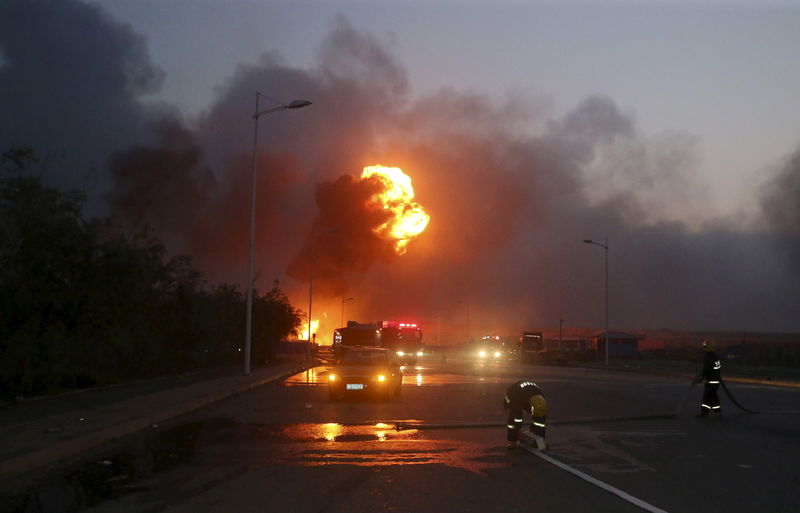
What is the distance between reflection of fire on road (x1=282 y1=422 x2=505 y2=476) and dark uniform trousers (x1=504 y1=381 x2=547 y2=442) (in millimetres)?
544

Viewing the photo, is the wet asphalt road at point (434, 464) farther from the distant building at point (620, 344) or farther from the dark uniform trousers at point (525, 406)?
the distant building at point (620, 344)

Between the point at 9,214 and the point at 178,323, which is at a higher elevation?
the point at 9,214

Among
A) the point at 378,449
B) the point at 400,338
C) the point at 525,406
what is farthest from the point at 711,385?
the point at 400,338

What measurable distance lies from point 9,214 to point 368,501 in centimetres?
1456

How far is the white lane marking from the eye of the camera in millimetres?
7961

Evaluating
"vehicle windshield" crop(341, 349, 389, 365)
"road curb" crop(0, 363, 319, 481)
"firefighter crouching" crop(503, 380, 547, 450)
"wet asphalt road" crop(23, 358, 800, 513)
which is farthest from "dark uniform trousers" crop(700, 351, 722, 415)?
"road curb" crop(0, 363, 319, 481)

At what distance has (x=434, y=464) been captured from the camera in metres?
10.6

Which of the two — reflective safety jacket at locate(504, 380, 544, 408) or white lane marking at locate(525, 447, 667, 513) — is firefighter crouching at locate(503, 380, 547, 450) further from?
white lane marking at locate(525, 447, 667, 513)

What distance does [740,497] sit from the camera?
8562mm

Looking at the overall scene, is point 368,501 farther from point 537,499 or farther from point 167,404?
point 167,404

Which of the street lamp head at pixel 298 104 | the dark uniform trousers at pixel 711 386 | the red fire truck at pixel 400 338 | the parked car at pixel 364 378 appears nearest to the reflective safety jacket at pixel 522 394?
the dark uniform trousers at pixel 711 386

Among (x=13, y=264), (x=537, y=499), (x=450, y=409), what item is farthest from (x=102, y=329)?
(x=537, y=499)

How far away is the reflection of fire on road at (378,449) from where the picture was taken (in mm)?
10703

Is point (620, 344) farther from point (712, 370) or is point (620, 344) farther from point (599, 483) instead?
point (599, 483)
